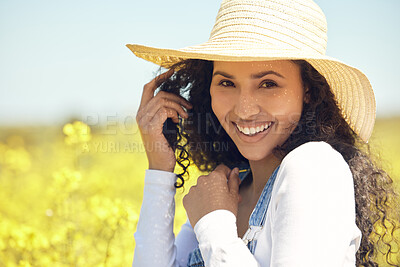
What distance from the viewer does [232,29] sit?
4.98 ft

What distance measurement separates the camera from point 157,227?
68.3 inches

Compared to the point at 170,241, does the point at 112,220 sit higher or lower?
lower

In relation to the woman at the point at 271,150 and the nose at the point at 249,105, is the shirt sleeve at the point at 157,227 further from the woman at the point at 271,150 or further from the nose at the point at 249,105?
the nose at the point at 249,105

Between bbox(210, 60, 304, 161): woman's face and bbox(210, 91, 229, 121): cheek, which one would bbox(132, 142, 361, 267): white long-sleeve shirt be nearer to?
bbox(210, 60, 304, 161): woman's face

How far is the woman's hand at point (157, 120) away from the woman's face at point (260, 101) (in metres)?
0.38

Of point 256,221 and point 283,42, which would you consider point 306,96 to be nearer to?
point 283,42

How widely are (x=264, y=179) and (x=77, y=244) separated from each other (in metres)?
1.72

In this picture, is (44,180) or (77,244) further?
(44,180)

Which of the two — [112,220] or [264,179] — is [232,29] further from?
[112,220]

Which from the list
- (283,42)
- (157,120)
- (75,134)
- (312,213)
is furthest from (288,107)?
(75,134)

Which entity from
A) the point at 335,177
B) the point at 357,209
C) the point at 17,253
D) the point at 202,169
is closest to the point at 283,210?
the point at 335,177

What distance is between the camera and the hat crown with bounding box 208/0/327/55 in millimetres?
1447

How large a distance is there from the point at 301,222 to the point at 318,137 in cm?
49

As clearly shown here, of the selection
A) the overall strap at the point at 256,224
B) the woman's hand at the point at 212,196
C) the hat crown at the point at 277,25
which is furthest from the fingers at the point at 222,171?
the hat crown at the point at 277,25
